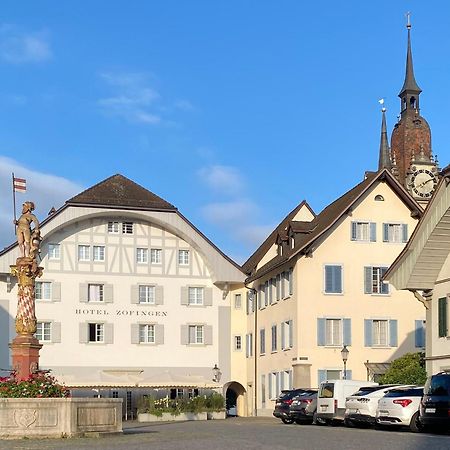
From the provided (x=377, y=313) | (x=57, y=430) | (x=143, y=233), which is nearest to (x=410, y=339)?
(x=377, y=313)

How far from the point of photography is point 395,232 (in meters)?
53.1

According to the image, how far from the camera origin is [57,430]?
24.6 m

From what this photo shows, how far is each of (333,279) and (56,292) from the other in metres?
17.0

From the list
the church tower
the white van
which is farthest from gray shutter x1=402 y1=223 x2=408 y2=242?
the church tower

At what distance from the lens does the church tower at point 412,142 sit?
4717 inches

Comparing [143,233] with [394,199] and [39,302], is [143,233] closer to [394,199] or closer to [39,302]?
[39,302]

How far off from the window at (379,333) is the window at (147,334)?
14.6 meters

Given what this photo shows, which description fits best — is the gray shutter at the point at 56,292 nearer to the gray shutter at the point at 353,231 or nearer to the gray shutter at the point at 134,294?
the gray shutter at the point at 134,294

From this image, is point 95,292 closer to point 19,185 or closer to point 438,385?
point 19,185

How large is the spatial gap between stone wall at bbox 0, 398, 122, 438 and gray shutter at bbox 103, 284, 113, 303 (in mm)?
34061

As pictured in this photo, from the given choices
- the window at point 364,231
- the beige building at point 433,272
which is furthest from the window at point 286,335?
the beige building at point 433,272

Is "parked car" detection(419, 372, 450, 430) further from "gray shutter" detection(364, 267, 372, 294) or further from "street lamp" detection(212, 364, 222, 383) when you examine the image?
"street lamp" detection(212, 364, 222, 383)

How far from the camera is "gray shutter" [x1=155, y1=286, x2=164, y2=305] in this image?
60.4 m

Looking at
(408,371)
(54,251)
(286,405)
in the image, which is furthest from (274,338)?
(286,405)
